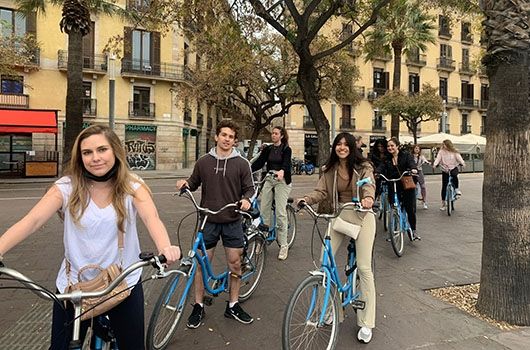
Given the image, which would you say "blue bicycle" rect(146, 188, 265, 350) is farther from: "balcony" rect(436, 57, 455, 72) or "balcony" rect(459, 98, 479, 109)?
"balcony" rect(459, 98, 479, 109)

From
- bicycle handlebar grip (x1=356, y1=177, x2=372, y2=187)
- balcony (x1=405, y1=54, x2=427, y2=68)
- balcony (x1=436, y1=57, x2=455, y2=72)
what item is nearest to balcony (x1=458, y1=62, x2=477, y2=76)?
balcony (x1=436, y1=57, x2=455, y2=72)

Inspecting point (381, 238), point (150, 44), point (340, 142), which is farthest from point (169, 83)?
point (340, 142)

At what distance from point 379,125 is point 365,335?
142 feet

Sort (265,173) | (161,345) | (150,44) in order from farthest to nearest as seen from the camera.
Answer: (150,44)
(265,173)
(161,345)

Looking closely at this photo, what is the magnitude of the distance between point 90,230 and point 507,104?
3818mm

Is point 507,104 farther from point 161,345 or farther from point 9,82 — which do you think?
point 9,82

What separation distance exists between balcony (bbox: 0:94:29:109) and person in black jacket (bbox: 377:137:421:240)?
28211 mm

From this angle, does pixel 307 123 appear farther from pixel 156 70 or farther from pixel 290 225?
pixel 290 225

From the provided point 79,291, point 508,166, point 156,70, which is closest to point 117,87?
A: point 156,70

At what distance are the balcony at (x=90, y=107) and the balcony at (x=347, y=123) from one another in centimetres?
2310

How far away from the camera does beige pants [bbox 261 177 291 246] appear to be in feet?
20.4

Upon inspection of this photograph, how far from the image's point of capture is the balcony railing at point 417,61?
4439cm

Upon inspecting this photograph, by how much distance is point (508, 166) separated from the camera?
A: 13.2 feet

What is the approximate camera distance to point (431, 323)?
3.99 metres
